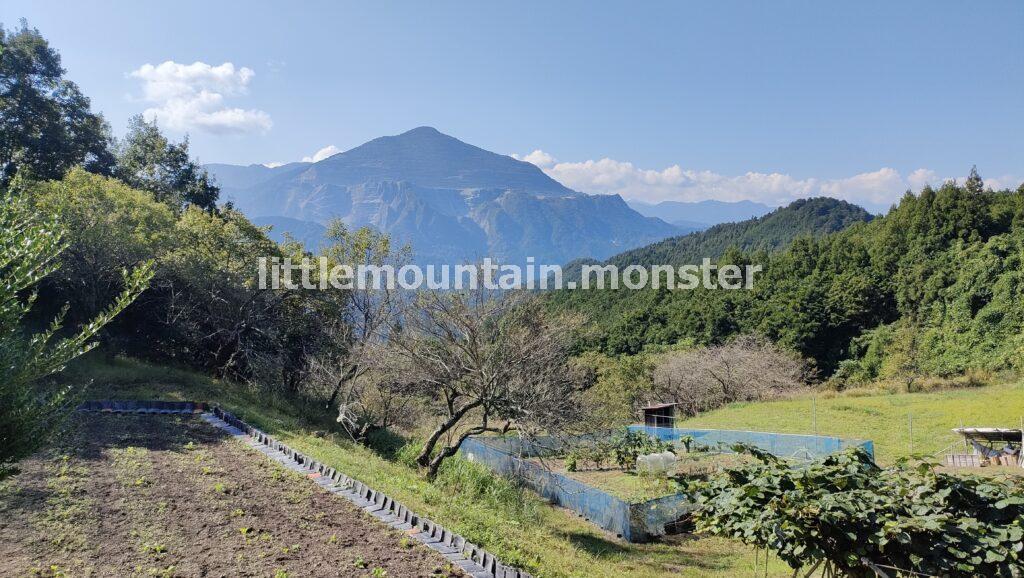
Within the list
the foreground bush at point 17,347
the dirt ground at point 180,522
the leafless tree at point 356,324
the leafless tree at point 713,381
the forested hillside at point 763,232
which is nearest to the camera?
the foreground bush at point 17,347

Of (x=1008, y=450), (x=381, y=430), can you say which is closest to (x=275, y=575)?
(x=381, y=430)

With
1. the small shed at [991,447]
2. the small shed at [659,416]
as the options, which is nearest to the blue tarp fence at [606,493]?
the small shed at [659,416]

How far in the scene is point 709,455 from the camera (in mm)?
20016

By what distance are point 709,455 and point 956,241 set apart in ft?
103

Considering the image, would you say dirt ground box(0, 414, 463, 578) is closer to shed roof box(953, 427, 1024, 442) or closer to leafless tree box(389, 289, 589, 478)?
leafless tree box(389, 289, 589, 478)

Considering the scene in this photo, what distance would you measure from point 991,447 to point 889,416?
6527mm

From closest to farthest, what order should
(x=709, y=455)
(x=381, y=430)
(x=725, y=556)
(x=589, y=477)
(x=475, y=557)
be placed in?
(x=475, y=557) < (x=725, y=556) < (x=381, y=430) < (x=589, y=477) < (x=709, y=455)

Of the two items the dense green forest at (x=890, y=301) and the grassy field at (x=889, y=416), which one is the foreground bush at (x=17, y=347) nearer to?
the grassy field at (x=889, y=416)

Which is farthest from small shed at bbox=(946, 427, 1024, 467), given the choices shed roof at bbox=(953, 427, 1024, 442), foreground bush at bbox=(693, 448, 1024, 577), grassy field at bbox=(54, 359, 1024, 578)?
foreground bush at bbox=(693, 448, 1024, 577)

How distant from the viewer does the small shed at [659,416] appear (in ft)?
78.6

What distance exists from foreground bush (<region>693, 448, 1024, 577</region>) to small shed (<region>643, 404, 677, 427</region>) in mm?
18862

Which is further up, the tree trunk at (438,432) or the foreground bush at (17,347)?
the foreground bush at (17,347)

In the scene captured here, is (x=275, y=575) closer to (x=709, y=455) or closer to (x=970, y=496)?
(x=970, y=496)

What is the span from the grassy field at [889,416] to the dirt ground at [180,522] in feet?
53.7
